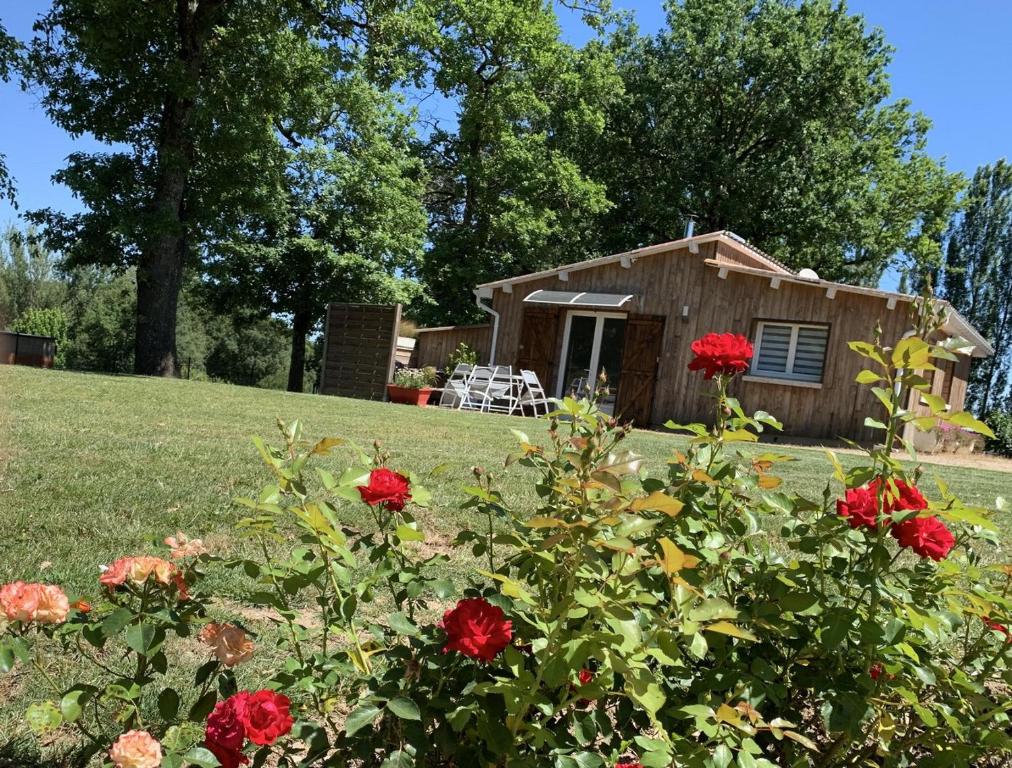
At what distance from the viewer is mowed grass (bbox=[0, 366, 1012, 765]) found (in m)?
2.97

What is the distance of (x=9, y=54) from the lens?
1272 cm

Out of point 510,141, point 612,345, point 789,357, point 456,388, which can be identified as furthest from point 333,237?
point 789,357

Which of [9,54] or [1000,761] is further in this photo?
[9,54]

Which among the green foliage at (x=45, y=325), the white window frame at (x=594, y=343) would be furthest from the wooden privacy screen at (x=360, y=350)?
the green foliage at (x=45, y=325)

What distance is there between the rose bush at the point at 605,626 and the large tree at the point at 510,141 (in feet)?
72.1

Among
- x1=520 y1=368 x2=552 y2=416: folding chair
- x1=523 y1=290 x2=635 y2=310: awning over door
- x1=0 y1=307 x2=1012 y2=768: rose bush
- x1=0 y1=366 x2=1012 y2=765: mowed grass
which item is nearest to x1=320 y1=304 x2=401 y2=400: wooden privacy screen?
x1=520 y1=368 x2=552 y2=416: folding chair

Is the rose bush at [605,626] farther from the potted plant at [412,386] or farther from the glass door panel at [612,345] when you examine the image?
the glass door panel at [612,345]

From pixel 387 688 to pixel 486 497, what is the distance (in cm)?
38

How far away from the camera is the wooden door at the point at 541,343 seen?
15.6 meters

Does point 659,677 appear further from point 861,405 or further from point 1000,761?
point 861,405

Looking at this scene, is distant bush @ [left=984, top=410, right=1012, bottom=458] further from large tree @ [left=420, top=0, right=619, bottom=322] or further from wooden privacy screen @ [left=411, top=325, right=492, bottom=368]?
wooden privacy screen @ [left=411, top=325, right=492, bottom=368]

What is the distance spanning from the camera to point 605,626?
1.17 metres

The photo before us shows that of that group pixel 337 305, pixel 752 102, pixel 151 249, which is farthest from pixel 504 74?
pixel 151 249

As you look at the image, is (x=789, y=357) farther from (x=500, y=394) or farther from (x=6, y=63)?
(x=6, y=63)
